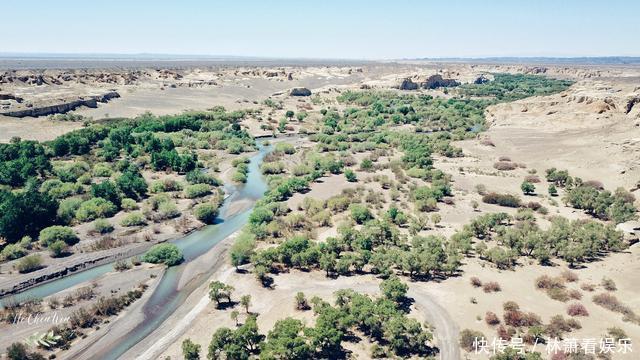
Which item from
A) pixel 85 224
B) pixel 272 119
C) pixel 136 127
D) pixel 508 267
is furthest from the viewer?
pixel 272 119

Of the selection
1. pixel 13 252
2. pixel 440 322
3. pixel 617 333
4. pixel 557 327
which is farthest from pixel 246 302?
pixel 617 333

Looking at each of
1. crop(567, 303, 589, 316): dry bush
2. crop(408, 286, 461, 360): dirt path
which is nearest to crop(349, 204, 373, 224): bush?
crop(408, 286, 461, 360): dirt path

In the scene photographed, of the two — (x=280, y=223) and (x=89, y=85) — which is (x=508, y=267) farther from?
(x=89, y=85)

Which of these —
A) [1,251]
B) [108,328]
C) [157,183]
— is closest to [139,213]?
[157,183]

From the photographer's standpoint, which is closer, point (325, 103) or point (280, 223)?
point (280, 223)

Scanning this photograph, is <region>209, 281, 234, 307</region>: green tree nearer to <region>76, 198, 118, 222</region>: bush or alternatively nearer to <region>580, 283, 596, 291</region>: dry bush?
<region>76, 198, 118, 222</region>: bush

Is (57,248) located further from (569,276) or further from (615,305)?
(615,305)
